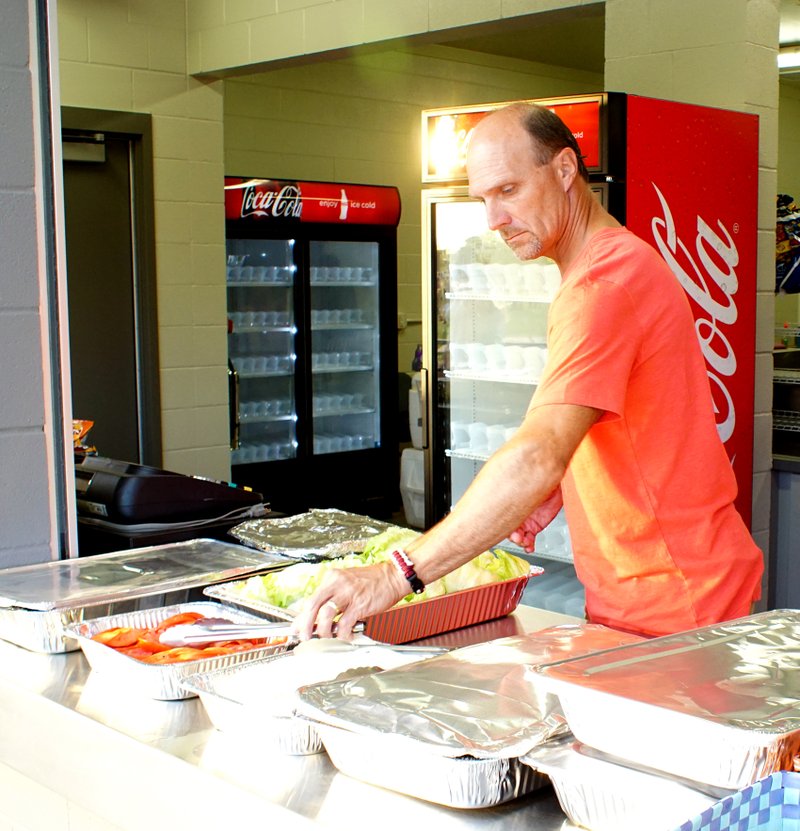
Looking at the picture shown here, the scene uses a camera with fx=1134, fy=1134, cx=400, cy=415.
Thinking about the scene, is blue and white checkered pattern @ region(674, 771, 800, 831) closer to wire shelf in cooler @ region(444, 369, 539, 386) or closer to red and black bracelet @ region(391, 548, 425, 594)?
red and black bracelet @ region(391, 548, 425, 594)

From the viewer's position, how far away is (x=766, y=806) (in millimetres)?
1061

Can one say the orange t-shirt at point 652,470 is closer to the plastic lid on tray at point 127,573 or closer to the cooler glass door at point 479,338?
the plastic lid on tray at point 127,573

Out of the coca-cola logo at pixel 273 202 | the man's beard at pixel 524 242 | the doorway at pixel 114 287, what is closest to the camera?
the man's beard at pixel 524 242

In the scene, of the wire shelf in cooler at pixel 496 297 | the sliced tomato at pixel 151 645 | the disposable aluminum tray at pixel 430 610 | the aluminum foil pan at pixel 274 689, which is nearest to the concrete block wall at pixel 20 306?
the disposable aluminum tray at pixel 430 610

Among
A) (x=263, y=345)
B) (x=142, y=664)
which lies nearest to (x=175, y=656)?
(x=142, y=664)

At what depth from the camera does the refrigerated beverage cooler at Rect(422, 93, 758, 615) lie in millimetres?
3994

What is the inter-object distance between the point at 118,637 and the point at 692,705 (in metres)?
1.00

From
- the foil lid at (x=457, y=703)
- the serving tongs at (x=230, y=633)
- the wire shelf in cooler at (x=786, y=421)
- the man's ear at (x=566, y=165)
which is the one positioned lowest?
the serving tongs at (x=230, y=633)

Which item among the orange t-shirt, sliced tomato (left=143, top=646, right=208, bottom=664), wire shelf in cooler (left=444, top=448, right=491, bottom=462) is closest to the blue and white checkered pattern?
the orange t-shirt

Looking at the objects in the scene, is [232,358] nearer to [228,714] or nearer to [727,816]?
[228,714]

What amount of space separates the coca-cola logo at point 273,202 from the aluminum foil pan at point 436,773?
6.02 metres

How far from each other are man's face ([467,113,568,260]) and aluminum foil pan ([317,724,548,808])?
3.23 ft

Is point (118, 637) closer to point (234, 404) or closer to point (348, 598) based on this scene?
point (348, 598)

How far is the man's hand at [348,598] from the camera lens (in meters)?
1.66
